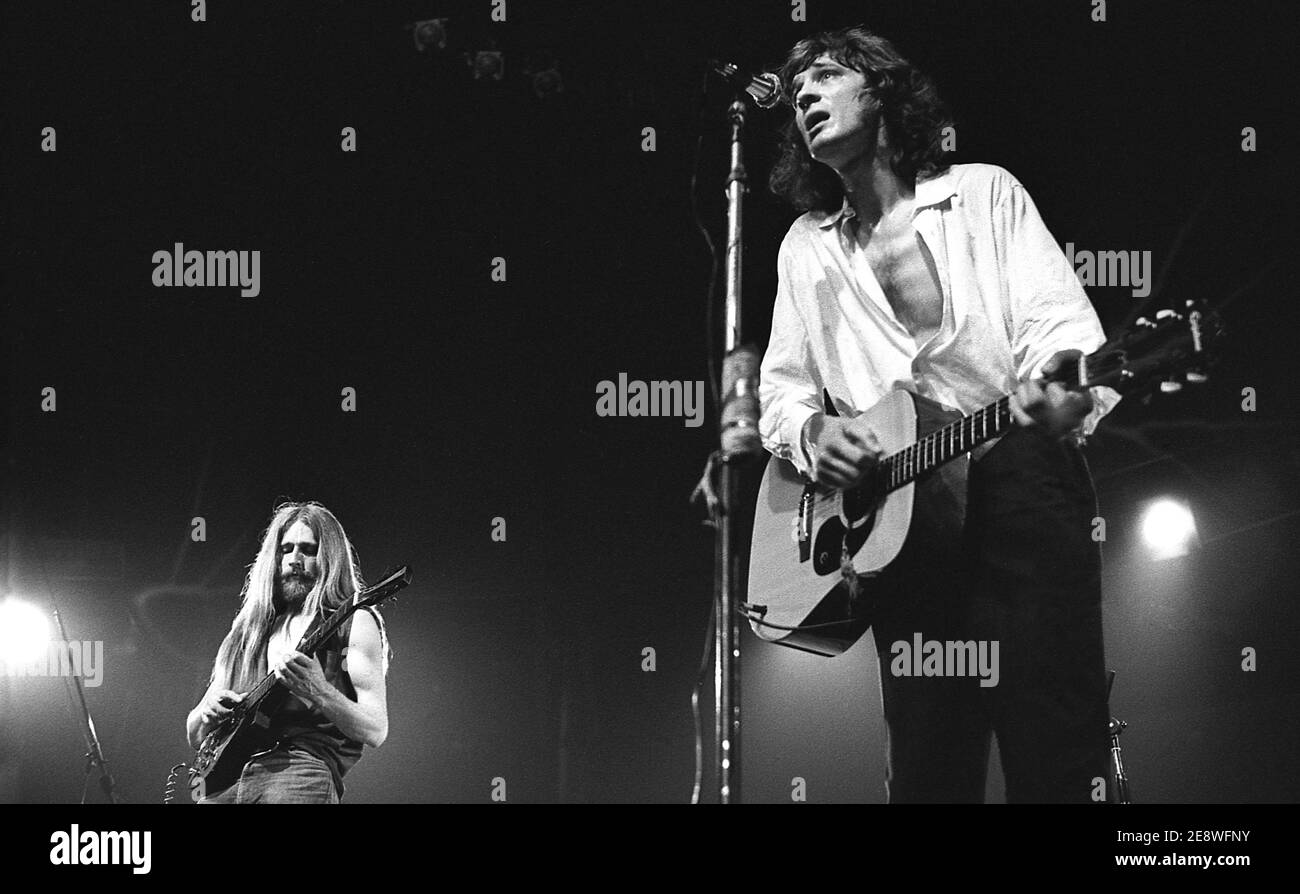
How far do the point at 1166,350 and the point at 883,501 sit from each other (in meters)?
0.62

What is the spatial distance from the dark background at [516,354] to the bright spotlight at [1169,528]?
0.04 m

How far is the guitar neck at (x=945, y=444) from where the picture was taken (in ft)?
8.76

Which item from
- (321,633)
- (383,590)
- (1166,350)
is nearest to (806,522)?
(1166,350)

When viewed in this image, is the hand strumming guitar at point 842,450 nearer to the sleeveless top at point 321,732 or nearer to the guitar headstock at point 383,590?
the guitar headstock at point 383,590

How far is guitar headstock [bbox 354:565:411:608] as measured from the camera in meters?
3.28

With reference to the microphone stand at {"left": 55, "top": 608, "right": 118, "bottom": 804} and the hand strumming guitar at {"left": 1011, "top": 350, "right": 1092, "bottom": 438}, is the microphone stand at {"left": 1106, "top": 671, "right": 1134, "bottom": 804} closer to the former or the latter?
the hand strumming guitar at {"left": 1011, "top": 350, "right": 1092, "bottom": 438}

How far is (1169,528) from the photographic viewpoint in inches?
125

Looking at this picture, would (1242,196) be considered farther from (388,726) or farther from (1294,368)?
(388,726)

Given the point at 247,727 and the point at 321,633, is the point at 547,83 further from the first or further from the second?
the point at 247,727

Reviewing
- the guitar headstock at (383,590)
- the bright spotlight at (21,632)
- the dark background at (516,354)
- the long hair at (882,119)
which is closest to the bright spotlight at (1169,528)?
the dark background at (516,354)

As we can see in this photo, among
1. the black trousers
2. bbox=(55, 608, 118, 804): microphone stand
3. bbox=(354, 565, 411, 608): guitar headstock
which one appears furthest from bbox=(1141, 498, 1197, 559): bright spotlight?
bbox=(55, 608, 118, 804): microphone stand

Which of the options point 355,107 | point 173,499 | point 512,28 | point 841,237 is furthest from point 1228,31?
point 173,499

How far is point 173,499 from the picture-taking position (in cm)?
337

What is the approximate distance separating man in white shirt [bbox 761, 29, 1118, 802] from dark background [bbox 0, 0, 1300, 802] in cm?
14
